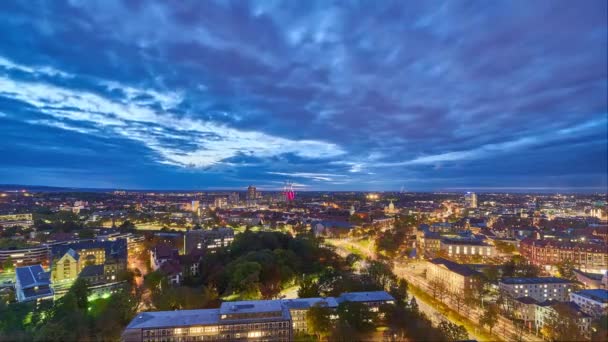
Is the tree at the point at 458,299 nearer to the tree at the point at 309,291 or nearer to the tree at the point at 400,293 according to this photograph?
the tree at the point at 400,293

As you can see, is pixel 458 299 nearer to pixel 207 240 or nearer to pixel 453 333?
pixel 453 333

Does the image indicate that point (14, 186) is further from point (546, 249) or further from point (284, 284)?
point (546, 249)

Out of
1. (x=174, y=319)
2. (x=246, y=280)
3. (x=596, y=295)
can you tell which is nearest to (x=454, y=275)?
(x=596, y=295)

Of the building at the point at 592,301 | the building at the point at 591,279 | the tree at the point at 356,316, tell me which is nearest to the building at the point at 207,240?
the tree at the point at 356,316

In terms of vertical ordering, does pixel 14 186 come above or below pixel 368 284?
above

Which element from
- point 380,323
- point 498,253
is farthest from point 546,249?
point 380,323

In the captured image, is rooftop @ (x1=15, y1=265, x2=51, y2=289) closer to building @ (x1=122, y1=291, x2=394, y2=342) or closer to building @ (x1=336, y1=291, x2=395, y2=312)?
building @ (x1=122, y1=291, x2=394, y2=342)
